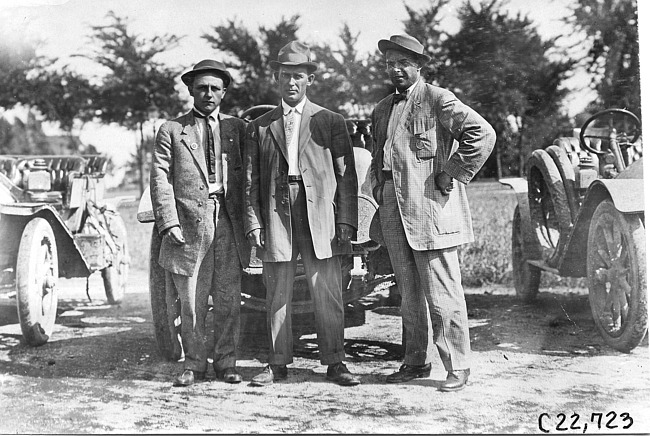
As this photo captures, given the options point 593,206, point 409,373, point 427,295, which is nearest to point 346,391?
point 409,373

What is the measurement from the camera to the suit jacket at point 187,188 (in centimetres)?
382

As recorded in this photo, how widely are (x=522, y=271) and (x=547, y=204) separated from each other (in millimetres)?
763

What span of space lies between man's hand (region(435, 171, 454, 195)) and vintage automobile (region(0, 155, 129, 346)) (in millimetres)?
2856

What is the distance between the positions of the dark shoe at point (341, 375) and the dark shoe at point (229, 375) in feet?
1.68

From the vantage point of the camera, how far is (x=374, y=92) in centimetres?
547

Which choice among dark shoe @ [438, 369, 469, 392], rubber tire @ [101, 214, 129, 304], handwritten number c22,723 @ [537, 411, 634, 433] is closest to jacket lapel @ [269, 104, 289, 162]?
dark shoe @ [438, 369, 469, 392]

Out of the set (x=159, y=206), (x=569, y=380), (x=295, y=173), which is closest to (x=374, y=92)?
(x=295, y=173)

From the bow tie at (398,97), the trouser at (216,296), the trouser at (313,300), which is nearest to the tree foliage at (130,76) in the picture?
the trouser at (216,296)

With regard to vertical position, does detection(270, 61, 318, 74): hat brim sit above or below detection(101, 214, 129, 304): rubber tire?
above

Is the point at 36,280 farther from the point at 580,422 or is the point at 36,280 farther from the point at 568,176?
the point at 568,176

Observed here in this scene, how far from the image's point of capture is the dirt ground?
3295 millimetres

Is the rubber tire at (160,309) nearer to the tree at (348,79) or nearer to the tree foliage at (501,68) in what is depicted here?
the tree at (348,79)

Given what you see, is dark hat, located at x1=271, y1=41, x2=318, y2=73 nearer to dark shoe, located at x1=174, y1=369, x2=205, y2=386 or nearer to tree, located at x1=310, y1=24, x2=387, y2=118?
tree, located at x1=310, y1=24, x2=387, y2=118

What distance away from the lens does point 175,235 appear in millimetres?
3795
